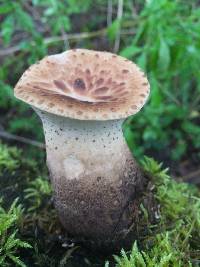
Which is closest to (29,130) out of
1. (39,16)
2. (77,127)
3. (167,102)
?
(167,102)

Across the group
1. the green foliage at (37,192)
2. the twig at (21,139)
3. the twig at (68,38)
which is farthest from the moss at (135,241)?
the twig at (68,38)

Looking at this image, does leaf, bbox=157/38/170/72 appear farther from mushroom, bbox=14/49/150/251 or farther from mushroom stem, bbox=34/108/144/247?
mushroom stem, bbox=34/108/144/247

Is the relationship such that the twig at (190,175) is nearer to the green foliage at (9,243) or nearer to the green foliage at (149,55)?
the green foliage at (149,55)

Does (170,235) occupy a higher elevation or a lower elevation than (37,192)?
lower

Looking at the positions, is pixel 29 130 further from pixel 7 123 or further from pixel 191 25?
pixel 191 25

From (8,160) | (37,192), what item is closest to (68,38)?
(8,160)

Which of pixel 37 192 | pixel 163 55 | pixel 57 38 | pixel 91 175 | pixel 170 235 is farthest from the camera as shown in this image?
pixel 57 38

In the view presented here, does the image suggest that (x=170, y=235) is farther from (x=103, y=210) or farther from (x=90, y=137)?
(x=90, y=137)
